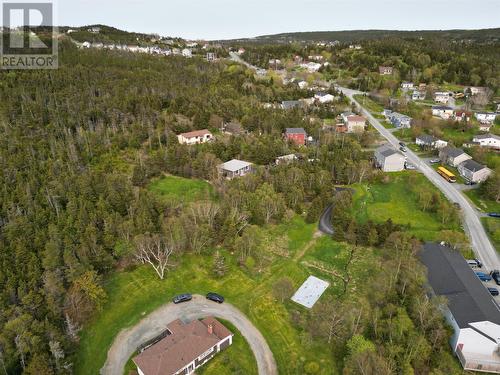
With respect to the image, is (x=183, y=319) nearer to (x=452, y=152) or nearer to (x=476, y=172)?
(x=476, y=172)

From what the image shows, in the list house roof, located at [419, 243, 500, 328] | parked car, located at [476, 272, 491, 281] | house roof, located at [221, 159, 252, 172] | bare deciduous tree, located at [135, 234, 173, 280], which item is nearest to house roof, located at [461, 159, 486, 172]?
parked car, located at [476, 272, 491, 281]

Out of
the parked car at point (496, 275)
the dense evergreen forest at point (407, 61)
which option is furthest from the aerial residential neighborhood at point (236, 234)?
the dense evergreen forest at point (407, 61)

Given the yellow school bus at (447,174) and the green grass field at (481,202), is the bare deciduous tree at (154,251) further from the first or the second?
the yellow school bus at (447,174)

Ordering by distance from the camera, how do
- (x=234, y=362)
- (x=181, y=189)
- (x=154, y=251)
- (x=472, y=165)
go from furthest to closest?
1. (x=472, y=165)
2. (x=181, y=189)
3. (x=154, y=251)
4. (x=234, y=362)

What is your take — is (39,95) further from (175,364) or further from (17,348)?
(175,364)

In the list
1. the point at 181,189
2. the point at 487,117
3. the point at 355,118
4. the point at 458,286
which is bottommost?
the point at 458,286

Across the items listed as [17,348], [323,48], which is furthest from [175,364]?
[323,48]

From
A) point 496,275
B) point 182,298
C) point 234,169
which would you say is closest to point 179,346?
point 182,298
